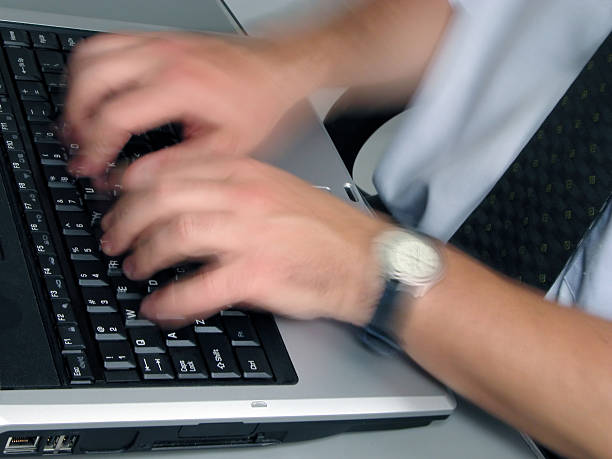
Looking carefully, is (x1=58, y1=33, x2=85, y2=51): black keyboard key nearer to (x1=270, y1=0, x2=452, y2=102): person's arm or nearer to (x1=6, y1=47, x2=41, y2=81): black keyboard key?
(x1=6, y1=47, x2=41, y2=81): black keyboard key

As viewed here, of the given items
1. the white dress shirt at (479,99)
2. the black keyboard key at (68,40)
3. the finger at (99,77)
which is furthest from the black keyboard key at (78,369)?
the white dress shirt at (479,99)

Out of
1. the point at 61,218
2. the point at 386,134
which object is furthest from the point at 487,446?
the point at 386,134

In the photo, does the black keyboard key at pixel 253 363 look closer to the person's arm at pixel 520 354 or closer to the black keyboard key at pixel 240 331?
the black keyboard key at pixel 240 331

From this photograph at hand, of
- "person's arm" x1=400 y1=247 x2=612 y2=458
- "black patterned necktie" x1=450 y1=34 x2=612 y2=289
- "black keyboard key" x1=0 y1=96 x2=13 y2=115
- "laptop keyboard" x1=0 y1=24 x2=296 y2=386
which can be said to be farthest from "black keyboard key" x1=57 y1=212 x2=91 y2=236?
"black patterned necktie" x1=450 y1=34 x2=612 y2=289

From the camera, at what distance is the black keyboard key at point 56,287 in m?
0.46

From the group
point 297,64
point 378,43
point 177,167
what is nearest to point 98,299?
point 177,167

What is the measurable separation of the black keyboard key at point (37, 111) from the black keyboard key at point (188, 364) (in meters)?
0.22

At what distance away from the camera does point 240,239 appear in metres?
0.51

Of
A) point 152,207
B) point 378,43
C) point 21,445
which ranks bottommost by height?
point 21,445

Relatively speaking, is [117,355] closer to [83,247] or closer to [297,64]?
[83,247]

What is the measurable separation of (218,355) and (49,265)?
0.37 ft

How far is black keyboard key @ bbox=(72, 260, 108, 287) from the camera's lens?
470 mm

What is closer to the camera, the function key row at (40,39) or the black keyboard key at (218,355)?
the black keyboard key at (218,355)

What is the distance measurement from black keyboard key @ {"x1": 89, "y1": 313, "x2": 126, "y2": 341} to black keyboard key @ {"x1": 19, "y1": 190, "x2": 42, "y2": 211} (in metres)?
0.09
